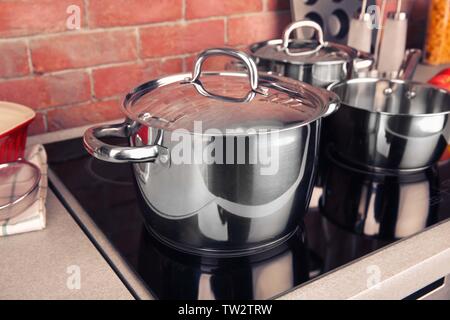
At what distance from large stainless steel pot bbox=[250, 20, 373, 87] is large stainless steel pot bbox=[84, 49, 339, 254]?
0.65 ft

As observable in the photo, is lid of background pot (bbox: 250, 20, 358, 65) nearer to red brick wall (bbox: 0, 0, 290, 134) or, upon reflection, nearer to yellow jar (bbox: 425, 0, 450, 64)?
red brick wall (bbox: 0, 0, 290, 134)

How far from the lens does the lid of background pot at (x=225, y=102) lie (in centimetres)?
62

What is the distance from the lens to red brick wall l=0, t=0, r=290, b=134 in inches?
36.6

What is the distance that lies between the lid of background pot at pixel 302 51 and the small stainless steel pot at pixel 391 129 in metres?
0.05

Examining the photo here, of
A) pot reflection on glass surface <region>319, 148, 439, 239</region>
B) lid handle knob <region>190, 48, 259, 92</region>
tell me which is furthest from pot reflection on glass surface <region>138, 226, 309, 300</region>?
lid handle knob <region>190, 48, 259, 92</region>

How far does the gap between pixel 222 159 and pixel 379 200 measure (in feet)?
1.13

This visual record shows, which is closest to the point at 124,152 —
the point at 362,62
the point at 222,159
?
the point at 222,159

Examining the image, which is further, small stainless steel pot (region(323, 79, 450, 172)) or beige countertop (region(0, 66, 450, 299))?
small stainless steel pot (region(323, 79, 450, 172))

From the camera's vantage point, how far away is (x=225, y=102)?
663 millimetres

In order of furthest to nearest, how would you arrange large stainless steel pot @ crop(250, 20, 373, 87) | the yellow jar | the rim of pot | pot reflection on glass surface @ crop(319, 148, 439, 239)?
1. the yellow jar
2. large stainless steel pot @ crop(250, 20, 373, 87)
3. pot reflection on glass surface @ crop(319, 148, 439, 239)
4. the rim of pot

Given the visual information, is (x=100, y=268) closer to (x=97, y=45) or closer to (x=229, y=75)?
(x=229, y=75)

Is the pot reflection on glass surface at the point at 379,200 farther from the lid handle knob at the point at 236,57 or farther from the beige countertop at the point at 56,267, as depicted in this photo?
the beige countertop at the point at 56,267

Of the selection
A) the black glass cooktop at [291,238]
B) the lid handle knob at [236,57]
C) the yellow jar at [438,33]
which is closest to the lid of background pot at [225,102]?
the lid handle knob at [236,57]

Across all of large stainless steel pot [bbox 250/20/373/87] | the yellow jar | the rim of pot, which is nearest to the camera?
the rim of pot
